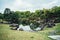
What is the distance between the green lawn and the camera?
201 cm

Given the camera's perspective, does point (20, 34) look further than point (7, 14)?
No

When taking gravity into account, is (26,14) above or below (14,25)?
above

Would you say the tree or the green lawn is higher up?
the tree

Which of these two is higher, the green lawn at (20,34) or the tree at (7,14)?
the tree at (7,14)

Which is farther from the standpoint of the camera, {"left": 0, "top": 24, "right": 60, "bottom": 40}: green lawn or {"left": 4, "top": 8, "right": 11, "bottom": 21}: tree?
{"left": 4, "top": 8, "right": 11, "bottom": 21}: tree

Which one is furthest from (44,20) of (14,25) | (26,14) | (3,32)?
(3,32)

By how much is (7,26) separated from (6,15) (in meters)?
0.17

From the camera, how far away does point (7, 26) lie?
209cm

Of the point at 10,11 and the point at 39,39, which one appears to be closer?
the point at 39,39

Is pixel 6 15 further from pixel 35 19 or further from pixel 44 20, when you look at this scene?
pixel 44 20

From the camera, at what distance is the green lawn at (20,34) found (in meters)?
2.01

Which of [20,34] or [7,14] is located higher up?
[7,14]

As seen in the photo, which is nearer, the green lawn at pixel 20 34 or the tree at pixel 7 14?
the green lawn at pixel 20 34

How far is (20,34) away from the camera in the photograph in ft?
6.67
